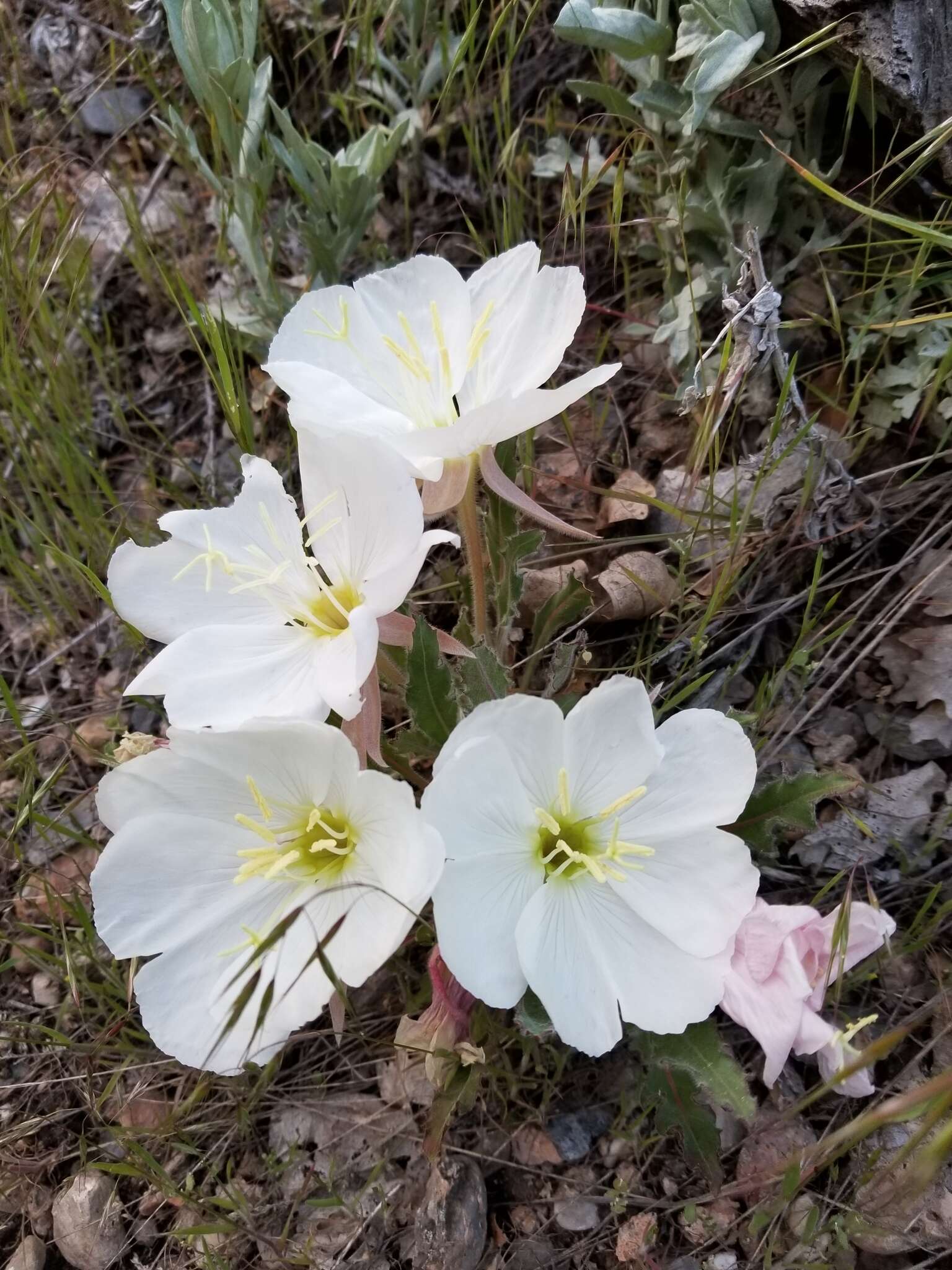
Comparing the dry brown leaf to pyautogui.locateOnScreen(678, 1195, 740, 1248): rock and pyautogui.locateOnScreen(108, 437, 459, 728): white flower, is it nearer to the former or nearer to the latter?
pyautogui.locateOnScreen(108, 437, 459, 728): white flower

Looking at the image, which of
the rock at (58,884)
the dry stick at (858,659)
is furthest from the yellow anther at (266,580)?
the dry stick at (858,659)

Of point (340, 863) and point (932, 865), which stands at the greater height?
point (340, 863)

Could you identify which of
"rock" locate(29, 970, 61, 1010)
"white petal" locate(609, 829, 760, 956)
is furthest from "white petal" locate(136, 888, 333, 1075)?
"rock" locate(29, 970, 61, 1010)

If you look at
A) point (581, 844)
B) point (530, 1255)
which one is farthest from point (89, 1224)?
point (581, 844)

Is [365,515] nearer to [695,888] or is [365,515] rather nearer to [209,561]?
[209,561]

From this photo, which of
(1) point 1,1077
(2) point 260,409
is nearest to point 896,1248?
(1) point 1,1077

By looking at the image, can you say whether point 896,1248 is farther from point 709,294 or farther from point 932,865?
point 709,294
